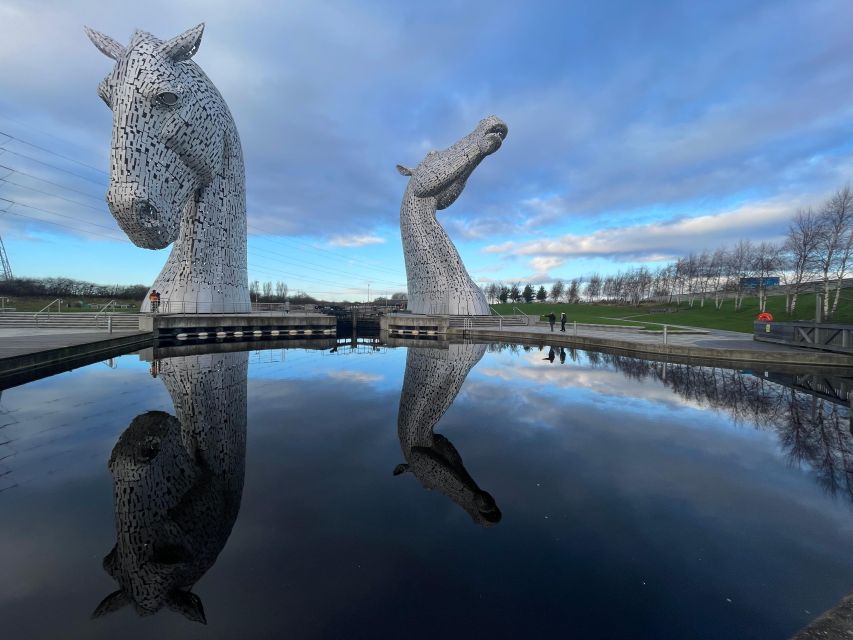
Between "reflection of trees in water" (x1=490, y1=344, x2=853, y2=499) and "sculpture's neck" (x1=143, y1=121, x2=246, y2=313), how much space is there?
17.4 meters

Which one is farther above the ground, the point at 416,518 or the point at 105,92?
the point at 105,92

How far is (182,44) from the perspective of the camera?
1255 centimetres

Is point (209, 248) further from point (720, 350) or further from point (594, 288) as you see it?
point (594, 288)

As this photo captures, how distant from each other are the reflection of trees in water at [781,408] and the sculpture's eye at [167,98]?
51.1 feet

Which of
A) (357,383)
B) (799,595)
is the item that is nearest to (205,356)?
(357,383)

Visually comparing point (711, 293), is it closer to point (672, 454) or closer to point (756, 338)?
point (756, 338)

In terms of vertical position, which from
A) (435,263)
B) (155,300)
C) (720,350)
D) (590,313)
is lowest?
(720,350)

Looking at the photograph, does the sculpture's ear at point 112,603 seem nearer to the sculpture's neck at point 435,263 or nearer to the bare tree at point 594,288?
the sculpture's neck at point 435,263

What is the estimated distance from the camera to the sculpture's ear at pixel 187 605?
100 inches

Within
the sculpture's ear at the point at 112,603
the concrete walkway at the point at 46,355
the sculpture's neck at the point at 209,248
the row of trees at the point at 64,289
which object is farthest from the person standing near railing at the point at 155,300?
the row of trees at the point at 64,289

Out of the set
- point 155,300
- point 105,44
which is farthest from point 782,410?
point 155,300

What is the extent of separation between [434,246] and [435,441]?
64.0 ft

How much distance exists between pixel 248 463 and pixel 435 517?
2.58 metres

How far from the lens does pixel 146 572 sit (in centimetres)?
296
